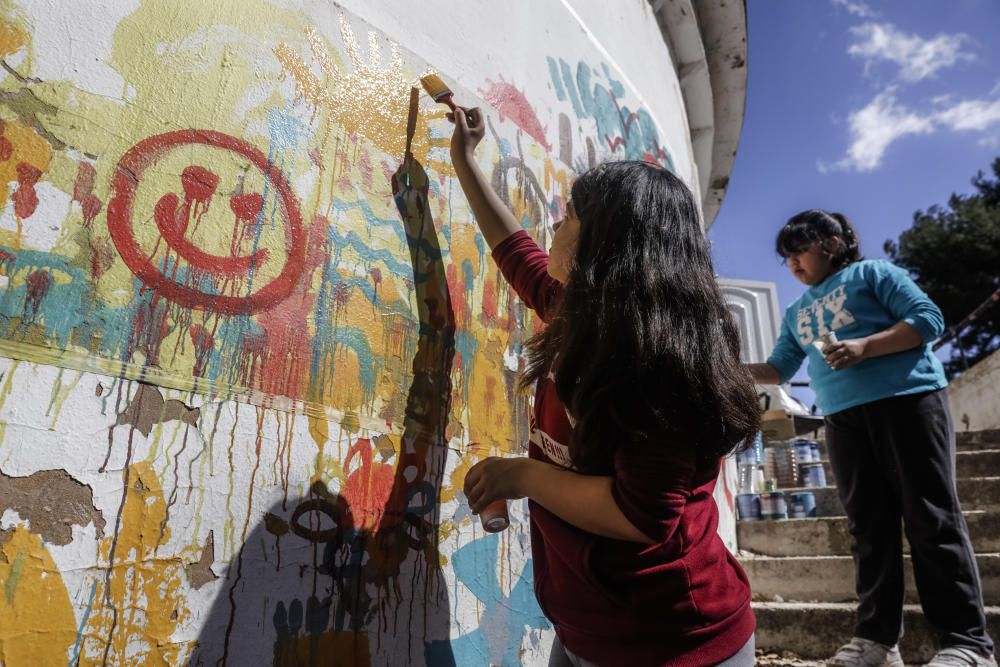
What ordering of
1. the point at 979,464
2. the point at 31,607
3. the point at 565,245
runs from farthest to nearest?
the point at 979,464, the point at 565,245, the point at 31,607

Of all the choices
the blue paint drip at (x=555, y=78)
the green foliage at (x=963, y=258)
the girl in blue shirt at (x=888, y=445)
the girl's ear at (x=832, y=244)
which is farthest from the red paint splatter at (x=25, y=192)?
the green foliage at (x=963, y=258)

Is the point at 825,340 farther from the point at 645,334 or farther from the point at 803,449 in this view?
the point at 803,449

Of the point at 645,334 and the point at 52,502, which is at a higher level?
the point at 645,334

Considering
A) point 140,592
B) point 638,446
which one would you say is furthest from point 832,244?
point 140,592

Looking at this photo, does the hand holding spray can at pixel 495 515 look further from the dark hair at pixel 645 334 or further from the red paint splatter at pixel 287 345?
the red paint splatter at pixel 287 345

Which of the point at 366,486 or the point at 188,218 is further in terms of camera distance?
the point at 366,486

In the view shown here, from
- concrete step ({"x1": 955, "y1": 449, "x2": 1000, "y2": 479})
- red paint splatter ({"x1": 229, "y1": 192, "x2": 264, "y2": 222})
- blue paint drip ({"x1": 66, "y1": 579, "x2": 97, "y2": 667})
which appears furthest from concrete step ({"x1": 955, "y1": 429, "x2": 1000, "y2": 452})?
blue paint drip ({"x1": 66, "y1": 579, "x2": 97, "y2": 667})

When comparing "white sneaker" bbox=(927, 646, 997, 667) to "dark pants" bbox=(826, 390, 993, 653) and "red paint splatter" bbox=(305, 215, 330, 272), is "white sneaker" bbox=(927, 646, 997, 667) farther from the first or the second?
"red paint splatter" bbox=(305, 215, 330, 272)

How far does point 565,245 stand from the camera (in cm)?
129

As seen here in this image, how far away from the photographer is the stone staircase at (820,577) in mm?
2725

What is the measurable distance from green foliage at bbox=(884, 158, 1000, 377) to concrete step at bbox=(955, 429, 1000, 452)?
44.9 feet

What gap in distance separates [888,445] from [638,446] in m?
1.57

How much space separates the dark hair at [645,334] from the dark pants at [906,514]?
1.31m

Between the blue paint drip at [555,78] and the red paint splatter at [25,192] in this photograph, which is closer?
the red paint splatter at [25,192]
